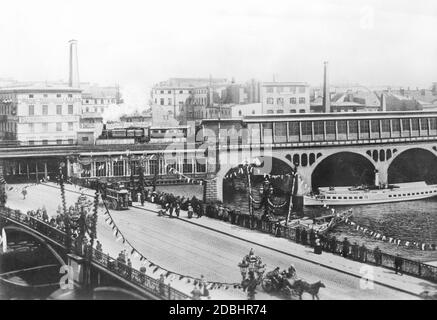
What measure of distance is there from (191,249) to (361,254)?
4.19 meters

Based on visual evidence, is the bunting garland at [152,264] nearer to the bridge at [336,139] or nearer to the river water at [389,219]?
the river water at [389,219]

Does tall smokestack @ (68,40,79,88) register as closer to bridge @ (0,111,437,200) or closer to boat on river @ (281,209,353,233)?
bridge @ (0,111,437,200)

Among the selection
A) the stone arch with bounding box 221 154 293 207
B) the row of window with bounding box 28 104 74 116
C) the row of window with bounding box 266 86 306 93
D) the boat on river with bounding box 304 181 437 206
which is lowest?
the boat on river with bounding box 304 181 437 206

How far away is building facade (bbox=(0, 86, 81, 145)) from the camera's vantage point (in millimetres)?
18203

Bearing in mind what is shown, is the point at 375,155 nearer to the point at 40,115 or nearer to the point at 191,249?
the point at 191,249

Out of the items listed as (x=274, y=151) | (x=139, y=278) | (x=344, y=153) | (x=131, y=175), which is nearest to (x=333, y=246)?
(x=139, y=278)

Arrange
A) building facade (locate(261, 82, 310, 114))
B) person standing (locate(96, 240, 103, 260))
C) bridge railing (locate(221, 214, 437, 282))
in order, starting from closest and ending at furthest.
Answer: bridge railing (locate(221, 214, 437, 282)) < person standing (locate(96, 240, 103, 260)) < building facade (locate(261, 82, 310, 114))

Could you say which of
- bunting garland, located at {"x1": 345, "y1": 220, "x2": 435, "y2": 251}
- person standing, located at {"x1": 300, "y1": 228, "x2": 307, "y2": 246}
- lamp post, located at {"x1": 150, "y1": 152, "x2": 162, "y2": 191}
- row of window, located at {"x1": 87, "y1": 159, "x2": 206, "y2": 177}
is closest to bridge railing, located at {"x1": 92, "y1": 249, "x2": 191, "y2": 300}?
row of window, located at {"x1": 87, "y1": 159, "x2": 206, "y2": 177}

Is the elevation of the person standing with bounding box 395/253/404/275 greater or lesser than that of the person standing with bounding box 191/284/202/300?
greater

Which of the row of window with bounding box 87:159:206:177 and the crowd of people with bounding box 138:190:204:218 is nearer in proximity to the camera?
the crowd of people with bounding box 138:190:204:218

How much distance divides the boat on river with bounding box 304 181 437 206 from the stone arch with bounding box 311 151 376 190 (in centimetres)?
67

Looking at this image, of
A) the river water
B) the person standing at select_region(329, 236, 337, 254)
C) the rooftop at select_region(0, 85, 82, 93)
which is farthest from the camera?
the river water
